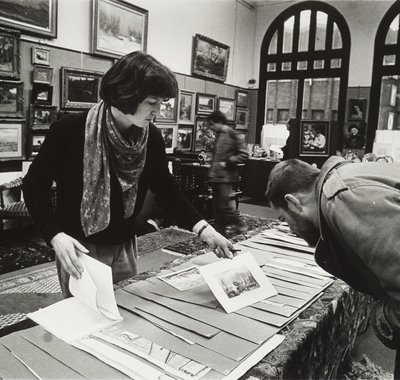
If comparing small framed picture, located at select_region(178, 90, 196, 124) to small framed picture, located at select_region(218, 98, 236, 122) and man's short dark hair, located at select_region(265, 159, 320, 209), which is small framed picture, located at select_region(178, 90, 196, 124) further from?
man's short dark hair, located at select_region(265, 159, 320, 209)

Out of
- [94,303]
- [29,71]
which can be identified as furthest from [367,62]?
[94,303]

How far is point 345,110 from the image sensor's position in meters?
9.31

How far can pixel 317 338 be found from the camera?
4.83 ft

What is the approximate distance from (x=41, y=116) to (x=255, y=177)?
4690 millimetres

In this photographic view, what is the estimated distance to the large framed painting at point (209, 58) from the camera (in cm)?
827

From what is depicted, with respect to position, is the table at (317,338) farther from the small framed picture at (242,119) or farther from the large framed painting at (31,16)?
the small framed picture at (242,119)

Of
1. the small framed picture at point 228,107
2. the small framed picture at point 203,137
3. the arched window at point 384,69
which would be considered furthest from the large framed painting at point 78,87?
A: the arched window at point 384,69

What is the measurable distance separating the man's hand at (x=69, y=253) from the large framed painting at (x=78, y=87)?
4.68 m

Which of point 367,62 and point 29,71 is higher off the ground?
point 367,62

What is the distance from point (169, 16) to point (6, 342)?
7216 mm

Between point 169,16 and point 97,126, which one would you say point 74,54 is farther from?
point 97,126

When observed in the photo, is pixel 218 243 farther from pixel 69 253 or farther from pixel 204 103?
pixel 204 103

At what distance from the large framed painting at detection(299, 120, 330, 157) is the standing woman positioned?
4979 millimetres

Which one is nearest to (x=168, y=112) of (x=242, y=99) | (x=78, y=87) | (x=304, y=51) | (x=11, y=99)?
(x=78, y=87)
